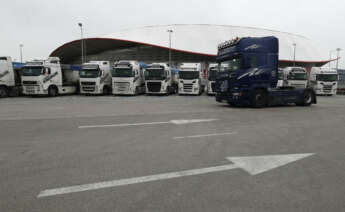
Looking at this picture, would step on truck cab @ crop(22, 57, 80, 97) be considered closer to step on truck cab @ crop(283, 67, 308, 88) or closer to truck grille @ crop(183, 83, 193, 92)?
truck grille @ crop(183, 83, 193, 92)

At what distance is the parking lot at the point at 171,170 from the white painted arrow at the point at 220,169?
0.5 inches

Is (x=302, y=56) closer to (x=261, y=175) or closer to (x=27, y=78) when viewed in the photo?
(x=27, y=78)

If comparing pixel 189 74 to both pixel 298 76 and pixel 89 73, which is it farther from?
pixel 298 76

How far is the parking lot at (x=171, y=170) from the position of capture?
253cm

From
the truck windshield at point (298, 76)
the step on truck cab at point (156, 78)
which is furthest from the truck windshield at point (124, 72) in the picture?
the truck windshield at point (298, 76)

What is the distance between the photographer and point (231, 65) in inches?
464

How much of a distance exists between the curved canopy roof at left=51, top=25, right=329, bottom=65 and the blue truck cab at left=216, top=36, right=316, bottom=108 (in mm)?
48742

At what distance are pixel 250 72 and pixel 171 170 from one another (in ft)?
30.2

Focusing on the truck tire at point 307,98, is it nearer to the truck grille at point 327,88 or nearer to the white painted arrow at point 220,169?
the white painted arrow at point 220,169

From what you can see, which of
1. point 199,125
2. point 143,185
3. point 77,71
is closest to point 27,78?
point 77,71

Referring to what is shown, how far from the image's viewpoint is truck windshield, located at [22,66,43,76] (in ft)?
62.4

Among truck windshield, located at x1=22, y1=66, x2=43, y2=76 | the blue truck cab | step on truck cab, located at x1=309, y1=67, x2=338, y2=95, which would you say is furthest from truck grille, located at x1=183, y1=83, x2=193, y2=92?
step on truck cab, located at x1=309, y1=67, x2=338, y2=95

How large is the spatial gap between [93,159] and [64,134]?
243cm

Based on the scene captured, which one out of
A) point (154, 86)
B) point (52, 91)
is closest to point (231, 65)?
point (154, 86)
